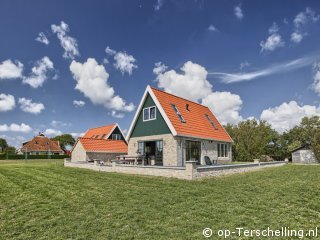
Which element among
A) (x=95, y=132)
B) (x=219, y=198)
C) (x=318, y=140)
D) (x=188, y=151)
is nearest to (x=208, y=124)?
(x=188, y=151)

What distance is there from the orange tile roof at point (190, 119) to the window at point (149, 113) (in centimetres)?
124

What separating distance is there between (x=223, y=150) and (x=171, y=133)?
9.57m

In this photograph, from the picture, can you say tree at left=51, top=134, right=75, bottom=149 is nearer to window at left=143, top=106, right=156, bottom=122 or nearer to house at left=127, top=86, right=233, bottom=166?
house at left=127, top=86, right=233, bottom=166

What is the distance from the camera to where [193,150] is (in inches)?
892

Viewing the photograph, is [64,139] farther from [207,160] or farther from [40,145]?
[207,160]

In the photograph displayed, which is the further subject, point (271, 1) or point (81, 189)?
point (271, 1)

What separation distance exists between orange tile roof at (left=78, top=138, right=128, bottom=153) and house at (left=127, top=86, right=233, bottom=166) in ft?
34.6

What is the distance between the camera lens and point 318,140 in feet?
150

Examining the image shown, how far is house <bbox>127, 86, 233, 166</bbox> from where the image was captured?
68.7 ft

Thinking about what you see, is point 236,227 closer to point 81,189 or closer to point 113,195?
point 113,195

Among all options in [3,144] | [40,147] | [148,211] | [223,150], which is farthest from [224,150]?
[3,144]

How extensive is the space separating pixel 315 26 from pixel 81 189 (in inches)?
684

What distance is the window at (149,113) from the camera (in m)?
22.8

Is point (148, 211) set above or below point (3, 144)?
below
